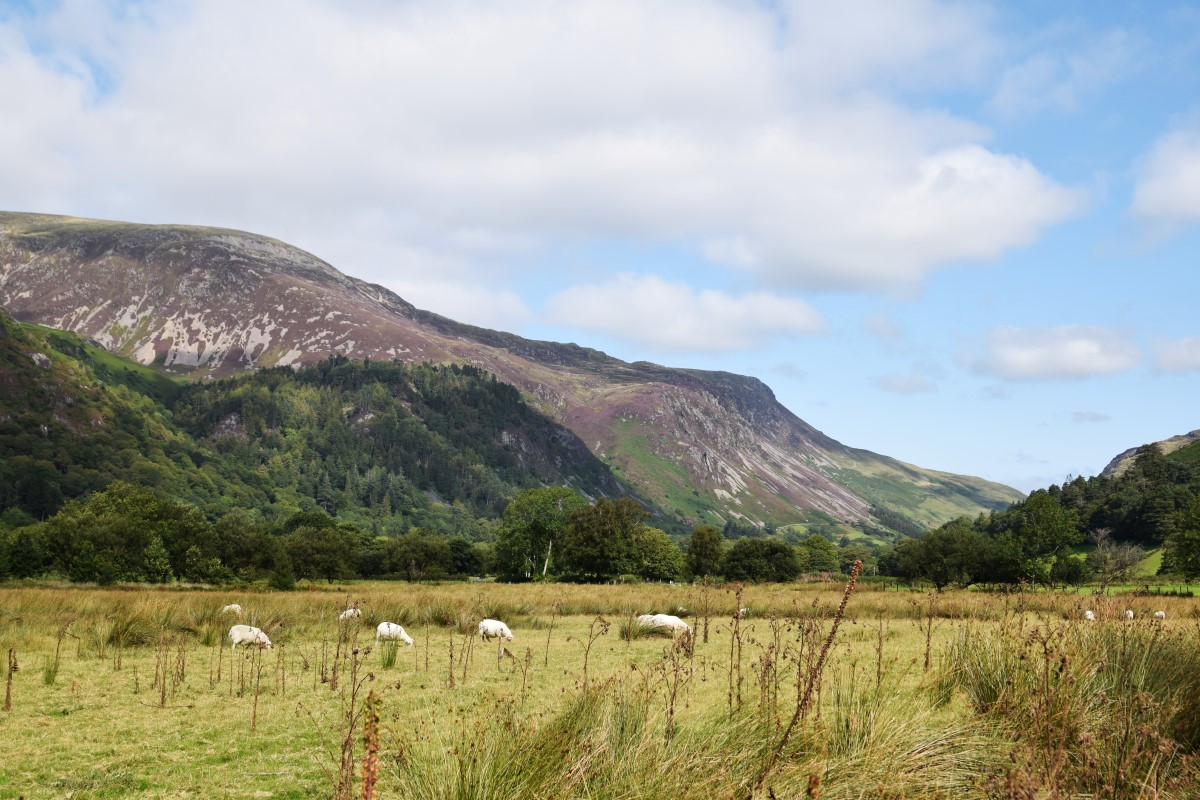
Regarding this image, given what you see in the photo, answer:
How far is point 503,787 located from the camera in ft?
17.3

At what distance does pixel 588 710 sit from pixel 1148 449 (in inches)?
6598

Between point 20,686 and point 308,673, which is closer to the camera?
point 20,686

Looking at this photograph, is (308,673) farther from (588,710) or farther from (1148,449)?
(1148,449)

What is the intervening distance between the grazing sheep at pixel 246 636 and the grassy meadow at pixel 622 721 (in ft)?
1.00

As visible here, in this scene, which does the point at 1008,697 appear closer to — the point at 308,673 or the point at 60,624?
the point at 308,673

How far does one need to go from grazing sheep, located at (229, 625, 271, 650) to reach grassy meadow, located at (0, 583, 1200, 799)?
305 mm

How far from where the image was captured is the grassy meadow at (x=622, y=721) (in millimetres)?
5352

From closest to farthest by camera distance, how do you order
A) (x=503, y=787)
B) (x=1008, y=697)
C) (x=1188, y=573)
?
(x=503, y=787), (x=1008, y=697), (x=1188, y=573)

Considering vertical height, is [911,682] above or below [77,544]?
above

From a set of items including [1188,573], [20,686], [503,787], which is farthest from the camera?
[1188,573]

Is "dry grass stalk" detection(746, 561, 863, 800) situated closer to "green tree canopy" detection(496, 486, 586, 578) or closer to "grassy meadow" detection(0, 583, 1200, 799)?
"grassy meadow" detection(0, 583, 1200, 799)

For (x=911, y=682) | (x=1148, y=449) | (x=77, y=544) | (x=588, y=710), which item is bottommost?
(x=77, y=544)

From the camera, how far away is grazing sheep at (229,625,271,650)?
1786 centimetres

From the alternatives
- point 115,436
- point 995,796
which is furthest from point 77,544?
point 115,436
